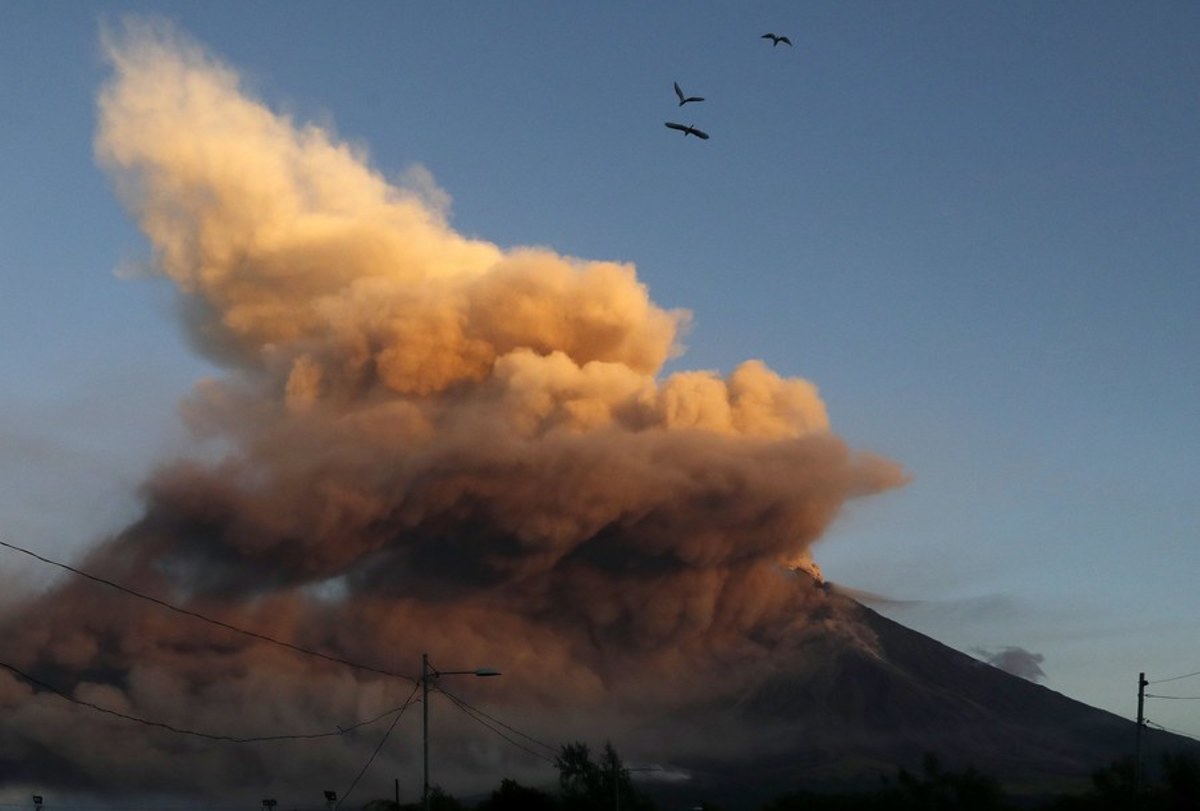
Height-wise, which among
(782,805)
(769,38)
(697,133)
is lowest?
(782,805)

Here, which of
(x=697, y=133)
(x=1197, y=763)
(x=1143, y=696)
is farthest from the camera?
(x=1197, y=763)

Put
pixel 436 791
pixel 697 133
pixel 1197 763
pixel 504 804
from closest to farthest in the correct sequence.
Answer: pixel 697 133 < pixel 504 804 < pixel 1197 763 < pixel 436 791

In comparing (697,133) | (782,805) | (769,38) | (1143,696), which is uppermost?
(769,38)

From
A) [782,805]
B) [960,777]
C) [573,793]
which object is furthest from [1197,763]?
[573,793]

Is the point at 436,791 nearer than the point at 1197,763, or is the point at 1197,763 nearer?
the point at 1197,763

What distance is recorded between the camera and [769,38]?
84.2 metres

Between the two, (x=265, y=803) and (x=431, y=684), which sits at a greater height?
(x=431, y=684)

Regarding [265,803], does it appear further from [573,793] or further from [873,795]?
[873,795]

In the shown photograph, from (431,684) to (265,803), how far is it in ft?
104

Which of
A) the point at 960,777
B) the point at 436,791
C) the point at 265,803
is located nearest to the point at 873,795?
the point at 960,777

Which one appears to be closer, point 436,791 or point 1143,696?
point 1143,696

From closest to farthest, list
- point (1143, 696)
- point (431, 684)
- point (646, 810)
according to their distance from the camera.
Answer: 1. point (431, 684)
2. point (1143, 696)
3. point (646, 810)

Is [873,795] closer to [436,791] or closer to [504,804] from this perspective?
[436,791]

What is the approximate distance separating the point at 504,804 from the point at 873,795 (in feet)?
188
